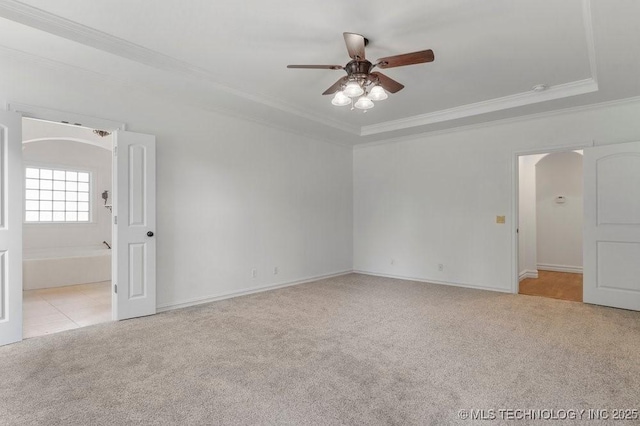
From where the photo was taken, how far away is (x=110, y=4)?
249cm

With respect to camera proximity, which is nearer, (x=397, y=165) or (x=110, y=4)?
(x=110, y=4)

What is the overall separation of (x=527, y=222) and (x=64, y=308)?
762 centimetres

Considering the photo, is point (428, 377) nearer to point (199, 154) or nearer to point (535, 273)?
point (199, 154)

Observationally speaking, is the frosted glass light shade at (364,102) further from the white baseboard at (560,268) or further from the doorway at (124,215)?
the white baseboard at (560,268)

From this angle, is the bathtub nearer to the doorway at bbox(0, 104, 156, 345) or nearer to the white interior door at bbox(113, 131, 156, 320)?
the doorway at bbox(0, 104, 156, 345)

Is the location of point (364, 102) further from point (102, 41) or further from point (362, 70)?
point (102, 41)

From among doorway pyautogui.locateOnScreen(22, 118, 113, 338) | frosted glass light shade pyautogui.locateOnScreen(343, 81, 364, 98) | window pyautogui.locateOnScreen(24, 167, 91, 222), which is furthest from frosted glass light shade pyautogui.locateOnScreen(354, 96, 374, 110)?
window pyautogui.locateOnScreen(24, 167, 91, 222)

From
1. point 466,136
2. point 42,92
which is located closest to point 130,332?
point 42,92

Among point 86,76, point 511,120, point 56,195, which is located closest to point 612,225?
point 511,120

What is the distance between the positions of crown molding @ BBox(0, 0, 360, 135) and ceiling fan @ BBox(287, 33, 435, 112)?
56.4 inches

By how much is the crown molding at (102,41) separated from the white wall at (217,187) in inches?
27.5

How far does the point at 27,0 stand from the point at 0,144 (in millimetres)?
1318

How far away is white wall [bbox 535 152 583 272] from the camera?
7.01 meters

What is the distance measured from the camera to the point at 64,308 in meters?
4.26
